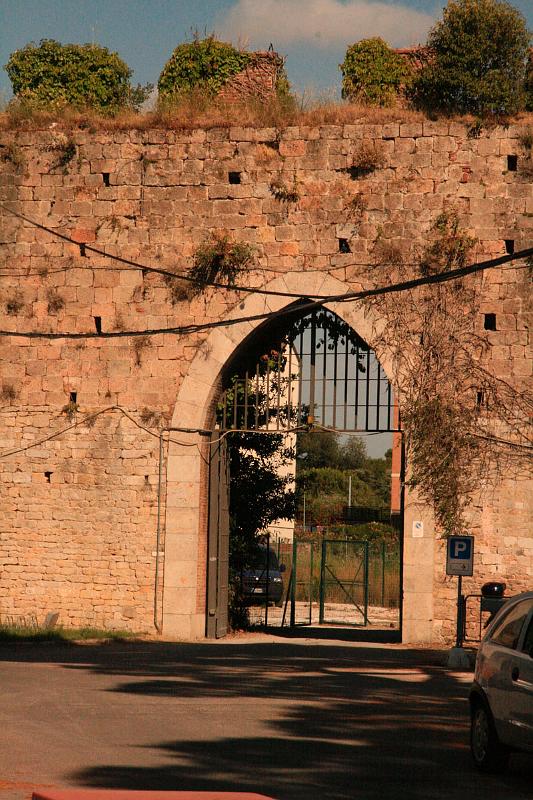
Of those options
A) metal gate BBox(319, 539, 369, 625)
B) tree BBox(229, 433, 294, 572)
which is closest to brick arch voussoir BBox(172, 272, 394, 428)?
tree BBox(229, 433, 294, 572)

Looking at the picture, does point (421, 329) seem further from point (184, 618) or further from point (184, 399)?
point (184, 618)

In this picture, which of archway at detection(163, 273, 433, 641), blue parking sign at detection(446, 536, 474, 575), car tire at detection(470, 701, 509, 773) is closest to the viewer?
car tire at detection(470, 701, 509, 773)

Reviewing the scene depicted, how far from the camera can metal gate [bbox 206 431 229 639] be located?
16906mm

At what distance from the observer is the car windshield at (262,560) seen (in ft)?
64.5

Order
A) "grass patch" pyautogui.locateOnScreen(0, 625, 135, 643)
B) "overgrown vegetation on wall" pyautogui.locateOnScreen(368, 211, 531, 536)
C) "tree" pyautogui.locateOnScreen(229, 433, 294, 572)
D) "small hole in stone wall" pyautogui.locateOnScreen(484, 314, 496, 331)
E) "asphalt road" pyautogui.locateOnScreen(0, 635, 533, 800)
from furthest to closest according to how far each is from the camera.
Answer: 1. "tree" pyautogui.locateOnScreen(229, 433, 294, 572)
2. "small hole in stone wall" pyautogui.locateOnScreen(484, 314, 496, 331)
3. "overgrown vegetation on wall" pyautogui.locateOnScreen(368, 211, 531, 536)
4. "grass patch" pyautogui.locateOnScreen(0, 625, 135, 643)
5. "asphalt road" pyautogui.locateOnScreen(0, 635, 533, 800)

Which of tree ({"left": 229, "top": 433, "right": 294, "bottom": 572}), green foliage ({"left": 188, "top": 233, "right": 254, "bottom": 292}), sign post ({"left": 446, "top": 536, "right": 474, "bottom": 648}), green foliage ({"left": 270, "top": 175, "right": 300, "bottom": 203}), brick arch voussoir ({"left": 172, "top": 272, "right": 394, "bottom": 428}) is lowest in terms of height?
sign post ({"left": 446, "top": 536, "right": 474, "bottom": 648})

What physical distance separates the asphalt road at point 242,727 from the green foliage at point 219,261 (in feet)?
18.3

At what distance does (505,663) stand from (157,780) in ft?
7.31

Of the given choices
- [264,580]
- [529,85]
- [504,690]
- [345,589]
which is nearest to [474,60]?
[529,85]

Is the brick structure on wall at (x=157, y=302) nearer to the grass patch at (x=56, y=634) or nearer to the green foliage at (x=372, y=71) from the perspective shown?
the grass patch at (x=56, y=634)

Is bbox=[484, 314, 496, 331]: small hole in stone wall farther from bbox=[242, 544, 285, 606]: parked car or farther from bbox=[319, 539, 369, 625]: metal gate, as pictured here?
bbox=[319, 539, 369, 625]: metal gate

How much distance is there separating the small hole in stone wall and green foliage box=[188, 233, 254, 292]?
3.48 meters

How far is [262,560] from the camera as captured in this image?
2269 centimetres

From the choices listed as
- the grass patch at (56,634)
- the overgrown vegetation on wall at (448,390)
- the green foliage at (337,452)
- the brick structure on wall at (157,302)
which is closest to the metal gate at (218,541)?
the brick structure on wall at (157,302)
